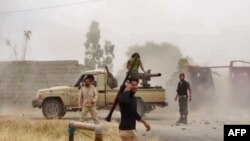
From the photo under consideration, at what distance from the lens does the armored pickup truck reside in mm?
16656

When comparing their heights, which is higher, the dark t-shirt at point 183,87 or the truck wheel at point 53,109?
the dark t-shirt at point 183,87

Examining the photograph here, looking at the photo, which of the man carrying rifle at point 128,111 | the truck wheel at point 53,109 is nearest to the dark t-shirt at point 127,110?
the man carrying rifle at point 128,111

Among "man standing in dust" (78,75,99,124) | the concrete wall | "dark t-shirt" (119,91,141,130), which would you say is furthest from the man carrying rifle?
the concrete wall

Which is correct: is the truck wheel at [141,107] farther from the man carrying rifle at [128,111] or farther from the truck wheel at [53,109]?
the man carrying rifle at [128,111]

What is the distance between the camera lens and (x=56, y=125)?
12172 millimetres

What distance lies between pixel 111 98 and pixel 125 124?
9.36 metres

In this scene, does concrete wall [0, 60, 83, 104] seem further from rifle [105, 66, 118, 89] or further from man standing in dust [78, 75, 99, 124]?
man standing in dust [78, 75, 99, 124]

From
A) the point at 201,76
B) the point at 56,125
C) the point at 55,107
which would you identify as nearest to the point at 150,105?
the point at 55,107

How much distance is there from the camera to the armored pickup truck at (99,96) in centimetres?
1666

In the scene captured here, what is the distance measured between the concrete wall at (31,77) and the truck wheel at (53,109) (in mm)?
9045

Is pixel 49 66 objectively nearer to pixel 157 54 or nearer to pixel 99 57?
pixel 99 57

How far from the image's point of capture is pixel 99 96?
55.5ft

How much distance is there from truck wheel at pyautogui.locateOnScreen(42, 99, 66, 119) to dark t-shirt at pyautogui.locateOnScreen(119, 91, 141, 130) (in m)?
9.75

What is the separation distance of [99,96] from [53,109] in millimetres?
1855
